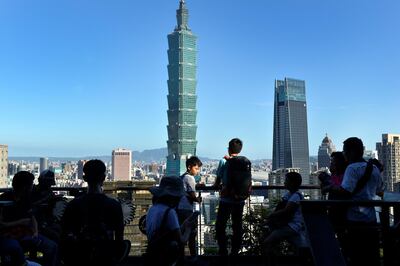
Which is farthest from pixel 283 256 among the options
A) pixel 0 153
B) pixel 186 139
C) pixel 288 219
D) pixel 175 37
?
pixel 175 37

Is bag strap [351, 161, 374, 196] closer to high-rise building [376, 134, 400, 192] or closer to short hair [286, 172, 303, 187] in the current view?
short hair [286, 172, 303, 187]

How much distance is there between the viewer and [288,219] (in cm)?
397

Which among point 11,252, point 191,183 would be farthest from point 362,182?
point 11,252

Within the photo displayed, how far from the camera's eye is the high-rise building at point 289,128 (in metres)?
181

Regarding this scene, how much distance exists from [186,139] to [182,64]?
92.8 feet

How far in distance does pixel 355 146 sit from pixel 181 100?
159781mm

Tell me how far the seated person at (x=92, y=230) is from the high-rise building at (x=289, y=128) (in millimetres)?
178682

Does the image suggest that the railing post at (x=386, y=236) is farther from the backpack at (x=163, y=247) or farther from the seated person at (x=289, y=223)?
the backpack at (x=163, y=247)

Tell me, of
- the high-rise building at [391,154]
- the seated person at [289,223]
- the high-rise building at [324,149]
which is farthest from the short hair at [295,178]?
the high-rise building at [324,149]

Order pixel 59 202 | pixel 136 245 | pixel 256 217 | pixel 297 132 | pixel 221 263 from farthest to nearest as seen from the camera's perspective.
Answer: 1. pixel 297 132
2. pixel 256 217
3. pixel 136 245
4. pixel 221 263
5. pixel 59 202

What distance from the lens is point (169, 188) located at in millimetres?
3064

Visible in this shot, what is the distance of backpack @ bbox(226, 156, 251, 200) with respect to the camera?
4.70 metres

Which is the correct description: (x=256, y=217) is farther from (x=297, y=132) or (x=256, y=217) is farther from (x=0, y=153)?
(x=297, y=132)

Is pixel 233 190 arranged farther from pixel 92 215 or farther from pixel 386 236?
pixel 92 215
